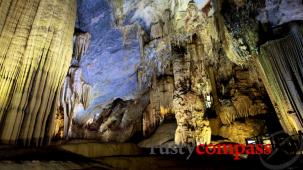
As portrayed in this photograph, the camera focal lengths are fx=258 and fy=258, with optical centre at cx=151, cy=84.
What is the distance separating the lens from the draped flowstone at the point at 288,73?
689 centimetres

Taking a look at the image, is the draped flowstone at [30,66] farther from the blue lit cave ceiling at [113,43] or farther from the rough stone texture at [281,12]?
the rough stone texture at [281,12]

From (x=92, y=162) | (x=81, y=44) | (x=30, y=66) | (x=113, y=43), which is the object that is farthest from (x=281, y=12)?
(x=81, y=44)

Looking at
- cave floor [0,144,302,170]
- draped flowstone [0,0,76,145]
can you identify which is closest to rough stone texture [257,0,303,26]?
cave floor [0,144,302,170]

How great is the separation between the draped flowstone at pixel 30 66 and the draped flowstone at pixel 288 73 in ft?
21.8

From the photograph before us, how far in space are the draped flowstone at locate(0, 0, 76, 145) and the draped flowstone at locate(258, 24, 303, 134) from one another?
664 cm

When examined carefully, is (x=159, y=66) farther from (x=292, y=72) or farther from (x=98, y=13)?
(x=292, y=72)

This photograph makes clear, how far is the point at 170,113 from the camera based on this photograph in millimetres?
13883

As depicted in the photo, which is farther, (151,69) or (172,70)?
(151,69)

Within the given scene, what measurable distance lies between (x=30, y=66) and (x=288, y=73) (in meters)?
7.38

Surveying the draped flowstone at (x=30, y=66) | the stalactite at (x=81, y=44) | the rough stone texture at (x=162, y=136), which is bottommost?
the rough stone texture at (x=162, y=136)

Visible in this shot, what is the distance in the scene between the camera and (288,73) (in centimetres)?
715

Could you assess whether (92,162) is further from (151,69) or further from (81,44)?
(151,69)

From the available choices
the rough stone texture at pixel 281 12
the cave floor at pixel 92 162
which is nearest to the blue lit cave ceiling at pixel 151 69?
the rough stone texture at pixel 281 12

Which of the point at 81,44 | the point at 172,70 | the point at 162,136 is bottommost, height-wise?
the point at 162,136
